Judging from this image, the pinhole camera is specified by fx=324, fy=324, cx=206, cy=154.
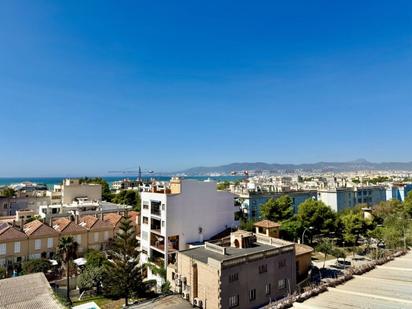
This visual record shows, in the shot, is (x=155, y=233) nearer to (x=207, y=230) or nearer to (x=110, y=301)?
(x=207, y=230)

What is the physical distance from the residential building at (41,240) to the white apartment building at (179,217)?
1032 centimetres

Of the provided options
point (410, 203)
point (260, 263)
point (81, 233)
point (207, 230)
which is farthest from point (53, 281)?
point (410, 203)

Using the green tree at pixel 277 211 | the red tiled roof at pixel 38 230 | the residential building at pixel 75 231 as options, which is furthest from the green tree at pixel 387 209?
the red tiled roof at pixel 38 230

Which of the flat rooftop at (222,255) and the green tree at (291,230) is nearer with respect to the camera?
the flat rooftop at (222,255)

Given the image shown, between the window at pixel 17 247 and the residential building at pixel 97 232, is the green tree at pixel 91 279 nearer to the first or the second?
the window at pixel 17 247

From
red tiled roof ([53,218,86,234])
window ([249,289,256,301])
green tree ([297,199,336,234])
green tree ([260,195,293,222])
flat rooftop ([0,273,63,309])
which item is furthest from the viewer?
green tree ([260,195,293,222])

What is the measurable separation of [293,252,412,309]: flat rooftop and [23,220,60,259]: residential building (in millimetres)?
35481

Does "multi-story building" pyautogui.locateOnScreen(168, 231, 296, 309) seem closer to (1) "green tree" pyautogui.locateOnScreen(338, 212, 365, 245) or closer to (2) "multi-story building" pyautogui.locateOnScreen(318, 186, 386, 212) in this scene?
(1) "green tree" pyautogui.locateOnScreen(338, 212, 365, 245)

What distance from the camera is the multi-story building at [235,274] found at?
918 inches

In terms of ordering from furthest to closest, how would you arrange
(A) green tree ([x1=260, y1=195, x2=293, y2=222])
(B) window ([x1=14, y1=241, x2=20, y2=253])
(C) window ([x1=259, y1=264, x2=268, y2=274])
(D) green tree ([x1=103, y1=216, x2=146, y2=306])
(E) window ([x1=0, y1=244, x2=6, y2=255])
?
(A) green tree ([x1=260, y1=195, x2=293, y2=222])
(B) window ([x1=14, y1=241, x2=20, y2=253])
(E) window ([x1=0, y1=244, x2=6, y2=255])
(D) green tree ([x1=103, y1=216, x2=146, y2=306])
(C) window ([x1=259, y1=264, x2=268, y2=274])

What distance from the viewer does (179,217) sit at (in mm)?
35250

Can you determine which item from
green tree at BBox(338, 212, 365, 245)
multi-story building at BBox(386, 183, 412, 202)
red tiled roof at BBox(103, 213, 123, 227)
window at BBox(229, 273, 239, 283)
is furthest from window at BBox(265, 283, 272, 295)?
multi-story building at BBox(386, 183, 412, 202)

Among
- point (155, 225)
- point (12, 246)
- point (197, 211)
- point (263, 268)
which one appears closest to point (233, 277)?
point (263, 268)

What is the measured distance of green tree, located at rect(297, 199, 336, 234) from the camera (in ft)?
152
